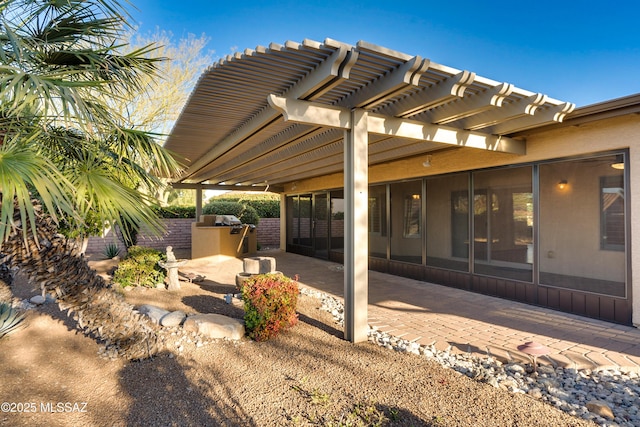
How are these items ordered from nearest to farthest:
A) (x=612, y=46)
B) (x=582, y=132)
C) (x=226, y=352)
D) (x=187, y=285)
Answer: (x=226, y=352)
(x=582, y=132)
(x=187, y=285)
(x=612, y=46)

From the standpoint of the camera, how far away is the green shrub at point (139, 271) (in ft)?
Answer: 22.8

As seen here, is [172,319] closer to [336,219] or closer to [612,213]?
[612,213]

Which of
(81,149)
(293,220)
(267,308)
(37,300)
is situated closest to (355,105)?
(267,308)

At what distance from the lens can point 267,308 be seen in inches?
171

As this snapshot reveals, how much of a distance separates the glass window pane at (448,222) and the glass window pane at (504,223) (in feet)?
0.85

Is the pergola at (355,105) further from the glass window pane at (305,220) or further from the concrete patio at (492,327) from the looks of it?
the glass window pane at (305,220)

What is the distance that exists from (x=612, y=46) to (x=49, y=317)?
16257 millimetres

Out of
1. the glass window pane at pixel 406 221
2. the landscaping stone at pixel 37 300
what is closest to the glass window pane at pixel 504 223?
the glass window pane at pixel 406 221

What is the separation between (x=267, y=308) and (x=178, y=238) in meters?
12.6

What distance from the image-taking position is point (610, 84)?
12633 millimetres

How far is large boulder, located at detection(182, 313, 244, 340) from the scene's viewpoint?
4.39m

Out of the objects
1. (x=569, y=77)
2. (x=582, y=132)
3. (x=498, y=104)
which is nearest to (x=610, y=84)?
(x=569, y=77)

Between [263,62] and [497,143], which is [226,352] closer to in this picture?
[263,62]

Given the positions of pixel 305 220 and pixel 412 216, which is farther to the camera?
pixel 305 220
